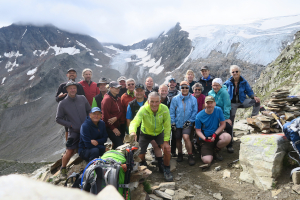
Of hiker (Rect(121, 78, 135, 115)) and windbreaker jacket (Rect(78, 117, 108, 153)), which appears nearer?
windbreaker jacket (Rect(78, 117, 108, 153))

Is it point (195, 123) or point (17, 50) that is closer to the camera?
point (195, 123)

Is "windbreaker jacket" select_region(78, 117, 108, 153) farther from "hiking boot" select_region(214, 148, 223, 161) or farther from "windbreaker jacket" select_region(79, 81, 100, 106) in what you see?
"hiking boot" select_region(214, 148, 223, 161)

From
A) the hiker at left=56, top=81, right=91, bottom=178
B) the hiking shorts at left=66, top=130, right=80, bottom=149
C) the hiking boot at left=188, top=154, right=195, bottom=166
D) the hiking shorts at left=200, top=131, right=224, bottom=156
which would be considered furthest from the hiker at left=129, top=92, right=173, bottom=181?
the hiking shorts at left=66, top=130, right=80, bottom=149

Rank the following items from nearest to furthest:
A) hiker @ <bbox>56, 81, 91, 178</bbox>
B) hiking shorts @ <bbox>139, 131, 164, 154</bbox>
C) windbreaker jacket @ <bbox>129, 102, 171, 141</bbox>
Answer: windbreaker jacket @ <bbox>129, 102, 171, 141</bbox>
hiking shorts @ <bbox>139, 131, 164, 154</bbox>
hiker @ <bbox>56, 81, 91, 178</bbox>

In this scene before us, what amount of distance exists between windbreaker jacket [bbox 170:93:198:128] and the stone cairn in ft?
7.01

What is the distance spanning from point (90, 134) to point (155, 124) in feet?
6.99

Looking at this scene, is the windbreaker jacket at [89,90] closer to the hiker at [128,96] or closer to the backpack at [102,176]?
the hiker at [128,96]

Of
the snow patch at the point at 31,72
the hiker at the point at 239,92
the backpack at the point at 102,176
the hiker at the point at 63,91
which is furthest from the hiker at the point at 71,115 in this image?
the snow patch at the point at 31,72

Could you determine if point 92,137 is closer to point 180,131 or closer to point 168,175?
point 168,175

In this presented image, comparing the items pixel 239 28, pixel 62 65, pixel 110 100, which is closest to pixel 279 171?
pixel 110 100

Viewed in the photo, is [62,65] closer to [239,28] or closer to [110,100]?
[239,28]

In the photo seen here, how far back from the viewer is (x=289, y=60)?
1548cm

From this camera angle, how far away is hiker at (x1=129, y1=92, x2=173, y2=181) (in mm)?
5047

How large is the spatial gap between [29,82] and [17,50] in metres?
43.0
